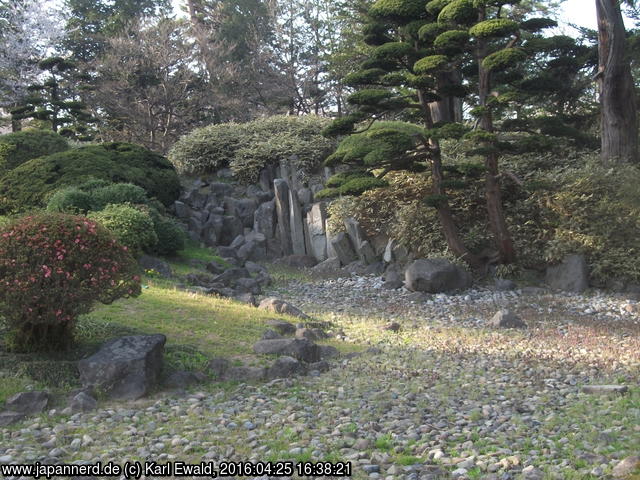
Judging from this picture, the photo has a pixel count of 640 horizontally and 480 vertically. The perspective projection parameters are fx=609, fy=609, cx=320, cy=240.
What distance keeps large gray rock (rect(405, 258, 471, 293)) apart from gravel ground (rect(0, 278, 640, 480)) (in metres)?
3.14

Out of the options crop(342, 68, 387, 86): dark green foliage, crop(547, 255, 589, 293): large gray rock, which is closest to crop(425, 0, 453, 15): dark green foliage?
crop(342, 68, 387, 86): dark green foliage

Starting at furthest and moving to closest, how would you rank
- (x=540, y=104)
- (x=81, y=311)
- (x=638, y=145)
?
(x=540, y=104)
(x=638, y=145)
(x=81, y=311)

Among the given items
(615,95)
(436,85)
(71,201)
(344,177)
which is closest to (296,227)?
(344,177)

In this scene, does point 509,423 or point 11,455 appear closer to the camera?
point 11,455

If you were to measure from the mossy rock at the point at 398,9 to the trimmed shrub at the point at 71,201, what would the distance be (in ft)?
21.2

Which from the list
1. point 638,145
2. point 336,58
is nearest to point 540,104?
point 638,145

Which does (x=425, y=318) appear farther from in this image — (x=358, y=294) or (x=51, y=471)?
(x=51, y=471)

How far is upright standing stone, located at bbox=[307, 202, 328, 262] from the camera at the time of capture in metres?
14.5

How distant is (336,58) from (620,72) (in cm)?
975

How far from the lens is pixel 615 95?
1195 cm

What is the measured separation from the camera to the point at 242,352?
6.56 meters

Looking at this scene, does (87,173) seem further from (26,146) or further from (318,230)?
(318,230)

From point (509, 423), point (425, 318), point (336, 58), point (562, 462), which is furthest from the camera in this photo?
point (336, 58)

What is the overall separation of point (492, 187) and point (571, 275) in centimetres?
204
